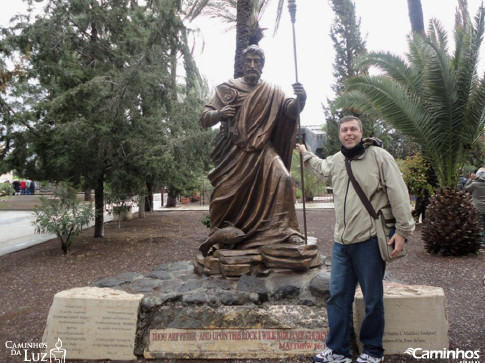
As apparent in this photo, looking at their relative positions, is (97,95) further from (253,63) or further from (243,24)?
(253,63)

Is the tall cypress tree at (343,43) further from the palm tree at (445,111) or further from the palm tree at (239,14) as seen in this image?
the palm tree at (445,111)

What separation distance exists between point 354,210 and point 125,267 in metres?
5.84

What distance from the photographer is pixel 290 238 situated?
4000 mm

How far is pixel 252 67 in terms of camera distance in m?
4.34

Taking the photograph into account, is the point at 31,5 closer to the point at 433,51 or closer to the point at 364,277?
the point at 433,51

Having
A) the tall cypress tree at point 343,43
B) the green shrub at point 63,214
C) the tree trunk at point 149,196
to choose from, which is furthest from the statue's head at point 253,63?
the tall cypress tree at point 343,43

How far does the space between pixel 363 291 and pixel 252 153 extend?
224cm

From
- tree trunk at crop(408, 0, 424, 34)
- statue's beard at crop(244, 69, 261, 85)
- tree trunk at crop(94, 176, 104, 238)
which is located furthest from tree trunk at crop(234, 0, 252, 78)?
tree trunk at crop(408, 0, 424, 34)

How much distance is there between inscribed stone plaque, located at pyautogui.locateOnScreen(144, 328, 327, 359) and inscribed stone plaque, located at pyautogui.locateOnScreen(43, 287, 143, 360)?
9.8 inches

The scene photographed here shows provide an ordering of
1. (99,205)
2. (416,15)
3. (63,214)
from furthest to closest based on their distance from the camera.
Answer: (416,15) → (99,205) → (63,214)

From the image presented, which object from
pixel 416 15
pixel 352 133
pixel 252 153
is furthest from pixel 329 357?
pixel 416 15

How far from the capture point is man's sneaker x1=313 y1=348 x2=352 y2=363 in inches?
108

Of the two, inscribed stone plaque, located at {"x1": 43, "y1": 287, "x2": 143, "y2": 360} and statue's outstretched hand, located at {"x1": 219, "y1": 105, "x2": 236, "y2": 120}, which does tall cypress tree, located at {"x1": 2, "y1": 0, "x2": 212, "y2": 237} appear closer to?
statue's outstretched hand, located at {"x1": 219, "y1": 105, "x2": 236, "y2": 120}

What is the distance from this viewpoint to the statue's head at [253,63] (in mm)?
4301
